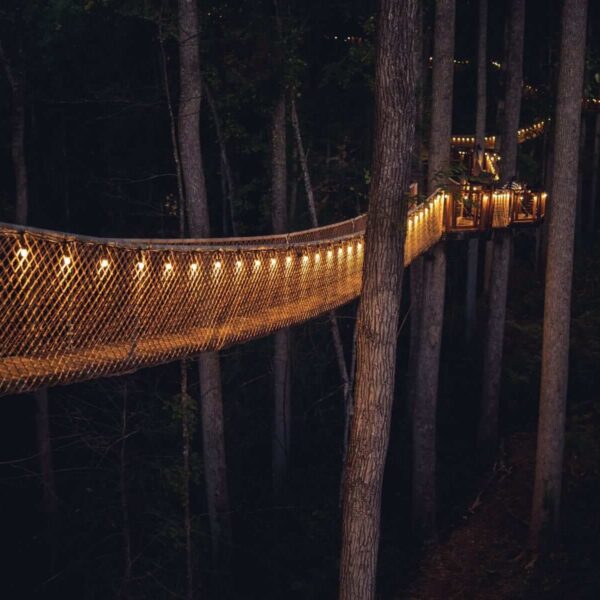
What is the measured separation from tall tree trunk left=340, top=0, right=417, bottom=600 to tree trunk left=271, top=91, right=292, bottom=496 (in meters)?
4.38

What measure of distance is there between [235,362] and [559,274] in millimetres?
6058

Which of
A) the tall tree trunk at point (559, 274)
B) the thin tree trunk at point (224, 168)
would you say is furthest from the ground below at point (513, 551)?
the thin tree trunk at point (224, 168)

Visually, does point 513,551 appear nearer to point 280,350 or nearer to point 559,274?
point 559,274

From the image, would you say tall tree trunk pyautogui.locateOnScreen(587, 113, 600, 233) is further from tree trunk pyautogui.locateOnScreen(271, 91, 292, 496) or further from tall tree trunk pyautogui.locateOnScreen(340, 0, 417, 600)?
tall tree trunk pyautogui.locateOnScreen(340, 0, 417, 600)

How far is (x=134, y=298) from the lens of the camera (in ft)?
13.0

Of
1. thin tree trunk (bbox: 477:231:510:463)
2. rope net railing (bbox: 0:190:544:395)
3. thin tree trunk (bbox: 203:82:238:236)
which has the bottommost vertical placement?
thin tree trunk (bbox: 477:231:510:463)

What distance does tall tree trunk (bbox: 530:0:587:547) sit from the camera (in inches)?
255

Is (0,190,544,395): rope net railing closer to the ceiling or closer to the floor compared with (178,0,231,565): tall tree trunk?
closer to the floor

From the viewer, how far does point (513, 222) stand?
8.68 meters

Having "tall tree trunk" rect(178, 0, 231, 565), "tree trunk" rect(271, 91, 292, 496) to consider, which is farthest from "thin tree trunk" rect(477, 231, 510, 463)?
"tall tree trunk" rect(178, 0, 231, 565)

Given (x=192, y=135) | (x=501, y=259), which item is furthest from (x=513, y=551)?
(x=192, y=135)

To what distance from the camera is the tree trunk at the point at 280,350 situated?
29.1ft

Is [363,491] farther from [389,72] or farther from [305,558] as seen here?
[305,558]

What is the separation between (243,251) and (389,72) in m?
1.41
